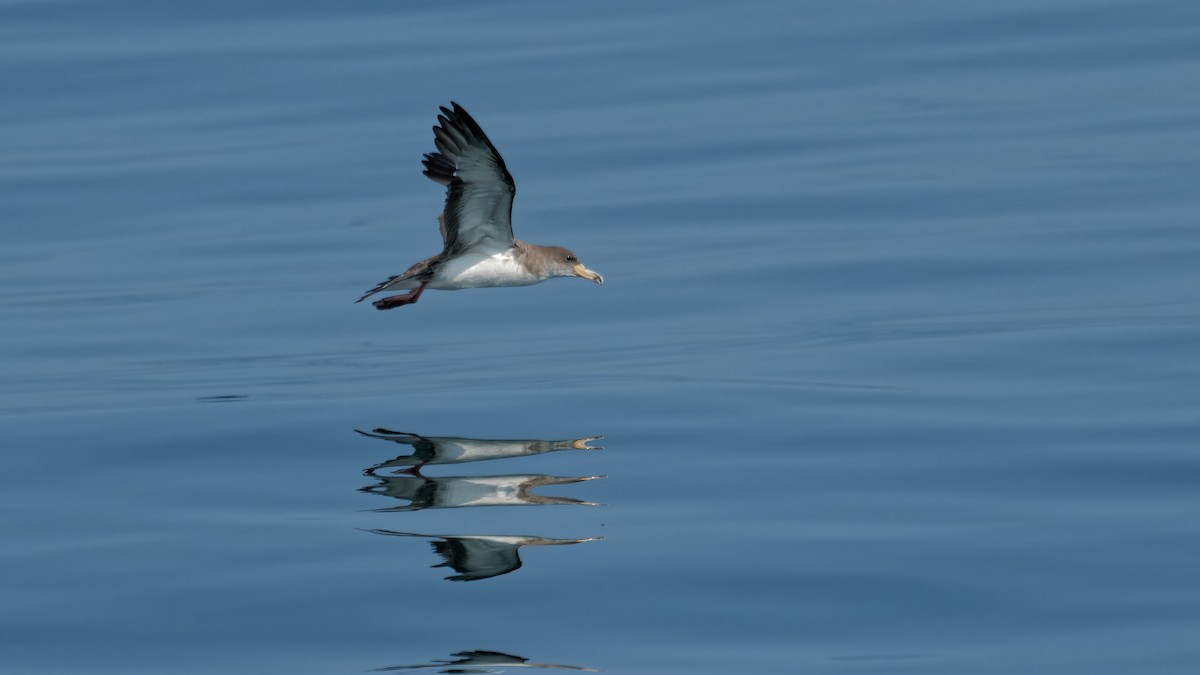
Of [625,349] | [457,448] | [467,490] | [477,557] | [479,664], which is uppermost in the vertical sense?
[625,349]

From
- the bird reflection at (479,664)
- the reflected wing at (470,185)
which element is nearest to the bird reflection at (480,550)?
the bird reflection at (479,664)

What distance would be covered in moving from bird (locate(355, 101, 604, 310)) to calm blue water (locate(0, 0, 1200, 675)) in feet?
2.28

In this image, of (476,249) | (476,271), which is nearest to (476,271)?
(476,271)

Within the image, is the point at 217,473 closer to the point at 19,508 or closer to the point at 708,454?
the point at 19,508

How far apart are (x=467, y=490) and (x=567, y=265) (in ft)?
10.1

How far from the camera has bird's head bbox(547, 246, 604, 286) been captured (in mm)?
12335

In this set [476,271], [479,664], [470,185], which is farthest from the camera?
[476,271]

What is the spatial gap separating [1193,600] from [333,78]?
1679 cm

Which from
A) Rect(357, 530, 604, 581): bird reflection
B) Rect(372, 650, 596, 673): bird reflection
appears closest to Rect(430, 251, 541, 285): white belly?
Rect(357, 530, 604, 581): bird reflection

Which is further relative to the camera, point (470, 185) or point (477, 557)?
point (470, 185)

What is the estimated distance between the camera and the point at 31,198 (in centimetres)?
1917

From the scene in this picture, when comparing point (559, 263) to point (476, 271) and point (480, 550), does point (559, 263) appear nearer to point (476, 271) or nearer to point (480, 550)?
point (476, 271)

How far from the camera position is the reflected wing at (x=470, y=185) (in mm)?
10609

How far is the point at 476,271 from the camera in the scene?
11961 mm
